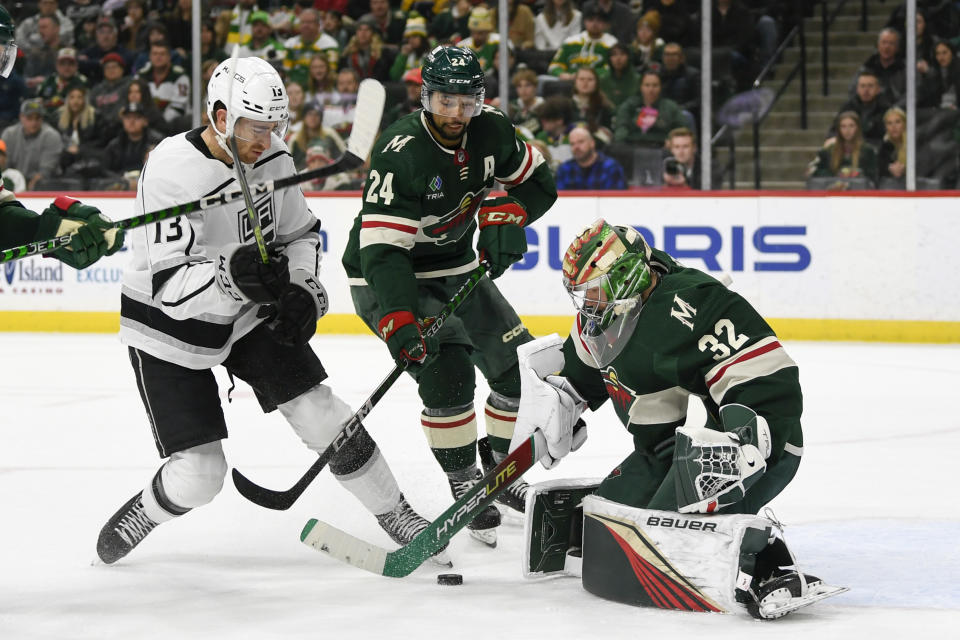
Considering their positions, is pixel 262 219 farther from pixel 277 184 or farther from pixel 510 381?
pixel 510 381

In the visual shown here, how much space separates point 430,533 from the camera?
9.03 ft

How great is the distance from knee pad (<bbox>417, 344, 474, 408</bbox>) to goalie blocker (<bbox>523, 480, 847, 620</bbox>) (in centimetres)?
75

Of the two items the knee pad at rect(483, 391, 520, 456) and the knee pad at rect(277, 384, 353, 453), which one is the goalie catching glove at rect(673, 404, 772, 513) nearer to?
the knee pad at rect(277, 384, 353, 453)

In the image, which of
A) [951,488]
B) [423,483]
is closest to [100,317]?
[423,483]

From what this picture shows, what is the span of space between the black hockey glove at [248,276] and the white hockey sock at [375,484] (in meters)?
0.47

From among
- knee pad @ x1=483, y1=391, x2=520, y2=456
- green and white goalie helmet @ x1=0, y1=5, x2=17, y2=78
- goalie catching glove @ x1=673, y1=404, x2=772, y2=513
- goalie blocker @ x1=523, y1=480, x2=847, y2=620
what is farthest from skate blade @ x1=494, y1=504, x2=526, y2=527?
green and white goalie helmet @ x1=0, y1=5, x2=17, y2=78

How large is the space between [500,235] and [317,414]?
2.18 feet

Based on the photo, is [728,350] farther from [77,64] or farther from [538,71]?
[77,64]

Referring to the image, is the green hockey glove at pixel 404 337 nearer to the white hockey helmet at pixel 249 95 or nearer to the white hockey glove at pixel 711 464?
the white hockey helmet at pixel 249 95

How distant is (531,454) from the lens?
8.93 feet

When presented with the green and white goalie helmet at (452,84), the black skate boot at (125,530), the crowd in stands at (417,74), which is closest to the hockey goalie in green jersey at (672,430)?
the green and white goalie helmet at (452,84)

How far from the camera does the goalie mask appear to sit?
255cm

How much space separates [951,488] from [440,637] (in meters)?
1.79

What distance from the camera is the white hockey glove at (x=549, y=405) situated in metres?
2.70
